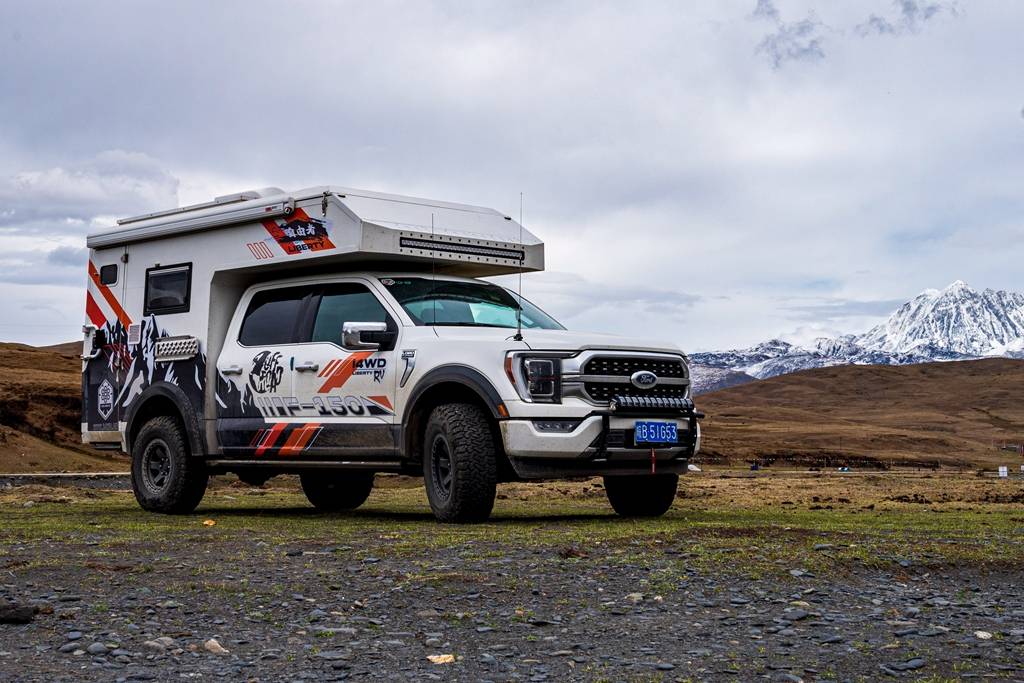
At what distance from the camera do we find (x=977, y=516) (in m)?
12.3

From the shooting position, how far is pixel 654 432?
1028 centimetres

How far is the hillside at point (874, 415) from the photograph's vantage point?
46188mm

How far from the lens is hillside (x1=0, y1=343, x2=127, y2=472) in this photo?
26.2 meters

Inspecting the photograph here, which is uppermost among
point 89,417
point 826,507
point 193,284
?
point 193,284

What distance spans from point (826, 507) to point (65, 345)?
10368cm

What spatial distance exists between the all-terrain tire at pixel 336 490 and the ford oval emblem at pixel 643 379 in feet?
14.5

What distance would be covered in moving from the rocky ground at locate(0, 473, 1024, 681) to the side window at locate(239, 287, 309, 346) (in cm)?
241

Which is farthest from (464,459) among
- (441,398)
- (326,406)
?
(326,406)

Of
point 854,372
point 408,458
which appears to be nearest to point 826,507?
point 408,458

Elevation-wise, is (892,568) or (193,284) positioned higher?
(193,284)

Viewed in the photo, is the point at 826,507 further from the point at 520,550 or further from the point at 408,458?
the point at 520,550

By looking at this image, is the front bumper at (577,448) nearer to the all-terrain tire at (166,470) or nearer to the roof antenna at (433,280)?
the roof antenna at (433,280)

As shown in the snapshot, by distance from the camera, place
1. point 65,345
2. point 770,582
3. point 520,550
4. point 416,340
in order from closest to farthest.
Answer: point 770,582
point 520,550
point 416,340
point 65,345

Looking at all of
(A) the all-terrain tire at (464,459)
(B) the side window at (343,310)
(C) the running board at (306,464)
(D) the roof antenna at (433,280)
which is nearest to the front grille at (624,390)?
(A) the all-terrain tire at (464,459)
